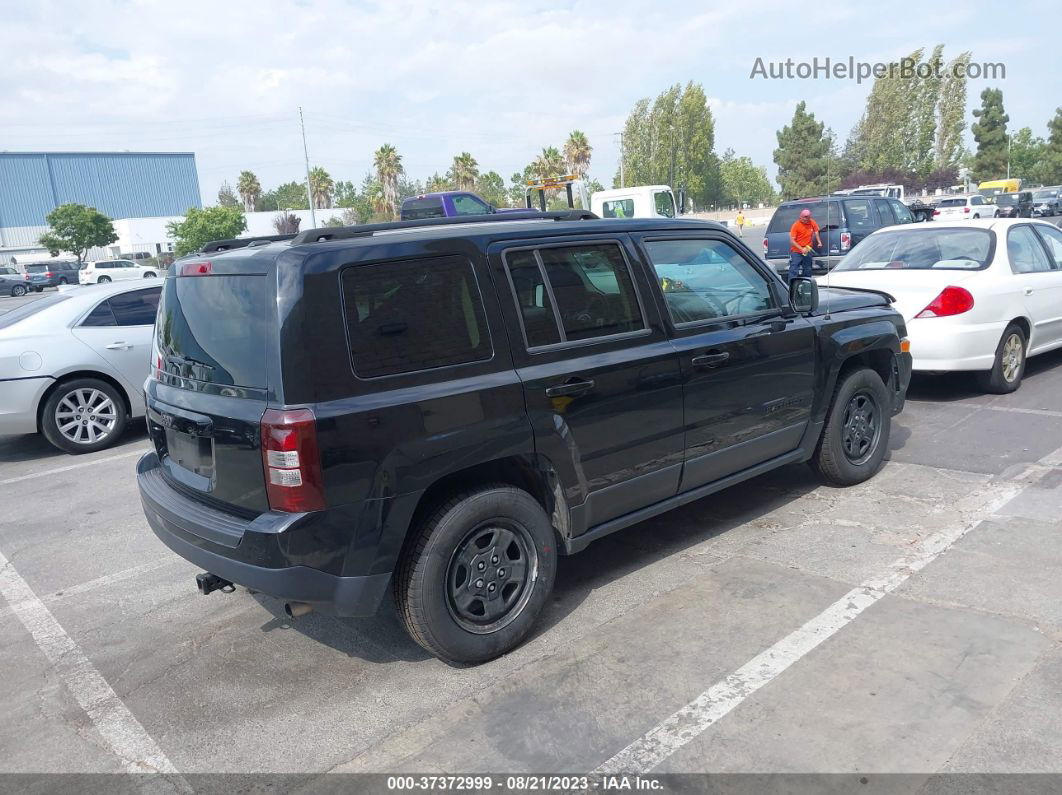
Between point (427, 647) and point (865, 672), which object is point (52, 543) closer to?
point (427, 647)

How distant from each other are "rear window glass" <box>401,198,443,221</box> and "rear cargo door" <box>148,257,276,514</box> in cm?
1456

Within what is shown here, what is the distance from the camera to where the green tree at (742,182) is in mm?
86688

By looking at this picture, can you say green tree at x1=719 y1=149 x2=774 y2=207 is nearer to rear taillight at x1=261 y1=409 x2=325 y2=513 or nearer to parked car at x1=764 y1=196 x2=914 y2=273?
parked car at x1=764 y1=196 x2=914 y2=273

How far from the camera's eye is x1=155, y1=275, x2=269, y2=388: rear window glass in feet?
11.0

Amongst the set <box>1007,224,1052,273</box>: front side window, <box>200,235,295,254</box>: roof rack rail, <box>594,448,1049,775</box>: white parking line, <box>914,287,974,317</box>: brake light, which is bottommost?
<box>594,448,1049,775</box>: white parking line

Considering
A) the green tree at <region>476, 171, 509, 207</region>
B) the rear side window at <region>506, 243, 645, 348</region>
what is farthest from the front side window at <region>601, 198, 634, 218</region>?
the green tree at <region>476, 171, 509, 207</region>

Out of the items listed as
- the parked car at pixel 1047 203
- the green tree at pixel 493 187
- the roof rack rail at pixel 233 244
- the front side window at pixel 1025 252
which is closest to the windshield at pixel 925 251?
the front side window at pixel 1025 252

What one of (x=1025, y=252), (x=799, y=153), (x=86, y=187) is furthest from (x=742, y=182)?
(x=1025, y=252)

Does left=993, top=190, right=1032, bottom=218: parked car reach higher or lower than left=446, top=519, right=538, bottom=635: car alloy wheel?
higher

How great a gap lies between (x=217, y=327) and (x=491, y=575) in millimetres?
1582

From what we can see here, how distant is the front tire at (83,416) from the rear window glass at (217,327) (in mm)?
4462

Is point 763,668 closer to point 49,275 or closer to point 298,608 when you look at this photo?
point 298,608

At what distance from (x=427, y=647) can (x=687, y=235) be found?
261 cm

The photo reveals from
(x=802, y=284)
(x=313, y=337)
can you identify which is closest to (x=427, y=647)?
(x=313, y=337)
